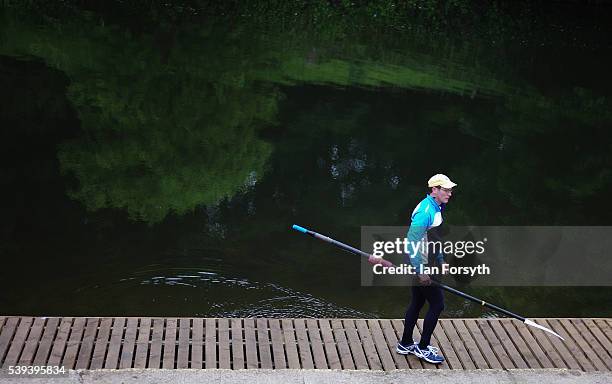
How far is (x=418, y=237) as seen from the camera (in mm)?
8047

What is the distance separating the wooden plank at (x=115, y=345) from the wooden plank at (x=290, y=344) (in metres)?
1.78

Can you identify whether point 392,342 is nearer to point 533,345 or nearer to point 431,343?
point 431,343

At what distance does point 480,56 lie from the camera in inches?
1238

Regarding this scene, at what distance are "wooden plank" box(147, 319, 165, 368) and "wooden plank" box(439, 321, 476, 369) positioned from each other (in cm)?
324

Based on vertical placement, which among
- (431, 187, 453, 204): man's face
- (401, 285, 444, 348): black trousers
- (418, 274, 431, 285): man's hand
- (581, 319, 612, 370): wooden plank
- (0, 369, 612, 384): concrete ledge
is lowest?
(581, 319, 612, 370): wooden plank

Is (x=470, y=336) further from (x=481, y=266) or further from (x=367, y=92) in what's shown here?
(x=367, y=92)

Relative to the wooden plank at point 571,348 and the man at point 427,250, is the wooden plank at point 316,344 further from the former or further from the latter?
the wooden plank at point 571,348

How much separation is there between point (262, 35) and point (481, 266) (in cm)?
1987

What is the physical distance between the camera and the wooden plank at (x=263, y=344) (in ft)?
28.6

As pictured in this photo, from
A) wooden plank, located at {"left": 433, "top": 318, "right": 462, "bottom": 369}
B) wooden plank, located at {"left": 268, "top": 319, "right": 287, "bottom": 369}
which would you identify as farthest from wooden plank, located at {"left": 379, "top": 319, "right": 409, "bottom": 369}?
wooden plank, located at {"left": 268, "top": 319, "right": 287, "bottom": 369}

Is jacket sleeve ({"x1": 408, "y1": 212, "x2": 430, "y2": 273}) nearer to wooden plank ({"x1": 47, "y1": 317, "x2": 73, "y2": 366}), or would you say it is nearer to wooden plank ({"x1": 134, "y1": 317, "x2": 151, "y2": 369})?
wooden plank ({"x1": 134, "y1": 317, "x2": 151, "y2": 369})

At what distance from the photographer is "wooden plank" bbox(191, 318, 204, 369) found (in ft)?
28.1

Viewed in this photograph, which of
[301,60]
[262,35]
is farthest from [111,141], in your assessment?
[262,35]

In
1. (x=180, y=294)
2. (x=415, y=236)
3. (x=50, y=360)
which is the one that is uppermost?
(x=415, y=236)
